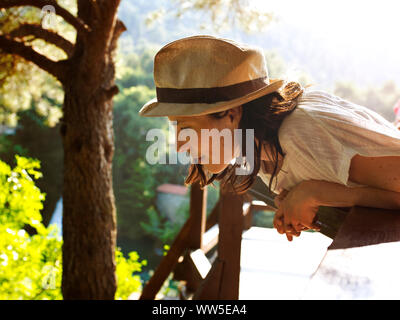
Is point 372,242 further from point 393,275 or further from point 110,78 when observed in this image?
point 110,78

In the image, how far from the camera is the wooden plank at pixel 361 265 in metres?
0.31

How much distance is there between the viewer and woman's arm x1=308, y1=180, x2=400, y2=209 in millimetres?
583

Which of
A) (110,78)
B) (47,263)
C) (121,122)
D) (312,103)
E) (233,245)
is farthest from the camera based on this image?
(121,122)

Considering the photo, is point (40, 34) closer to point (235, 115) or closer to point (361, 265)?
point (235, 115)

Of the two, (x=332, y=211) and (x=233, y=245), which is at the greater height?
(x=332, y=211)

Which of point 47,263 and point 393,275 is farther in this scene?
point 47,263

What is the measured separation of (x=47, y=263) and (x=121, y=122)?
15.3m

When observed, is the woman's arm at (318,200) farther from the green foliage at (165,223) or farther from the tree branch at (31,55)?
the green foliage at (165,223)

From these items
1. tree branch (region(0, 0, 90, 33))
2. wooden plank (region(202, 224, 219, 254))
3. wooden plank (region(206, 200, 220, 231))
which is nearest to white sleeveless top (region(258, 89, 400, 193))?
tree branch (region(0, 0, 90, 33))

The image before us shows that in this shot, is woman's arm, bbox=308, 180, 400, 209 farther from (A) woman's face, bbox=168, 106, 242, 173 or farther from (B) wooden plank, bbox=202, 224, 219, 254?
(B) wooden plank, bbox=202, 224, 219, 254

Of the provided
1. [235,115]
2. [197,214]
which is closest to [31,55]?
[197,214]

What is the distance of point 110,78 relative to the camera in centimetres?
254

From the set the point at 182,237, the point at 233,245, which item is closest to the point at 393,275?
the point at 233,245
